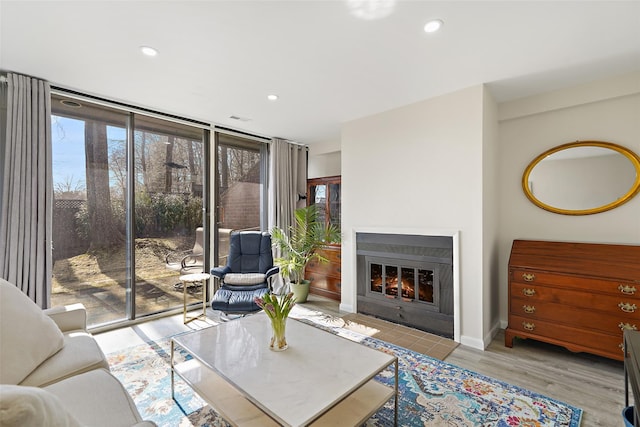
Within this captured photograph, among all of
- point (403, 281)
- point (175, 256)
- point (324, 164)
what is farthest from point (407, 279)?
point (175, 256)

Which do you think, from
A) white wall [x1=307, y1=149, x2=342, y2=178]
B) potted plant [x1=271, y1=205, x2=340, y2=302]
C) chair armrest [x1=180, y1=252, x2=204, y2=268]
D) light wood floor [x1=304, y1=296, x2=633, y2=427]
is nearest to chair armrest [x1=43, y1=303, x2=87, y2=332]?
chair armrest [x1=180, y1=252, x2=204, y2=268]

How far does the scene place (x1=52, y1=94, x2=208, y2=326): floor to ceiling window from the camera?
2.95m

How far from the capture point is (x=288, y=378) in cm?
155

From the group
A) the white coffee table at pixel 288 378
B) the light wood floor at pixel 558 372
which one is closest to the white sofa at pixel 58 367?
the white coffee table at pixel 288 378

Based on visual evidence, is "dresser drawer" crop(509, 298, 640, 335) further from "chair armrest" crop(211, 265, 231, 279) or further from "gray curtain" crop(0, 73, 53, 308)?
"gray curtain" crop(0, 73, 53, 308)

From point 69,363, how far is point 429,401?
2.17m

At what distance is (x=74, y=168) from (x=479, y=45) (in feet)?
12.8

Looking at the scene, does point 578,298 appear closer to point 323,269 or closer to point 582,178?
point 582,178

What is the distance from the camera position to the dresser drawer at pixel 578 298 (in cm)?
223

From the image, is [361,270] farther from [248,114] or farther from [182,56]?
[182,56]

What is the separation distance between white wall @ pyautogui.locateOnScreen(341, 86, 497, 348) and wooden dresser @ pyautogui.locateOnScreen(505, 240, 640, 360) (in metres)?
0.34

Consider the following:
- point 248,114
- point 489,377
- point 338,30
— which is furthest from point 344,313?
point 338,30

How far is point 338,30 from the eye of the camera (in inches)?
77.7

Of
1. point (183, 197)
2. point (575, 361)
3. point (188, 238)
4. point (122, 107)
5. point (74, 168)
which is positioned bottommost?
point (575, 361)
